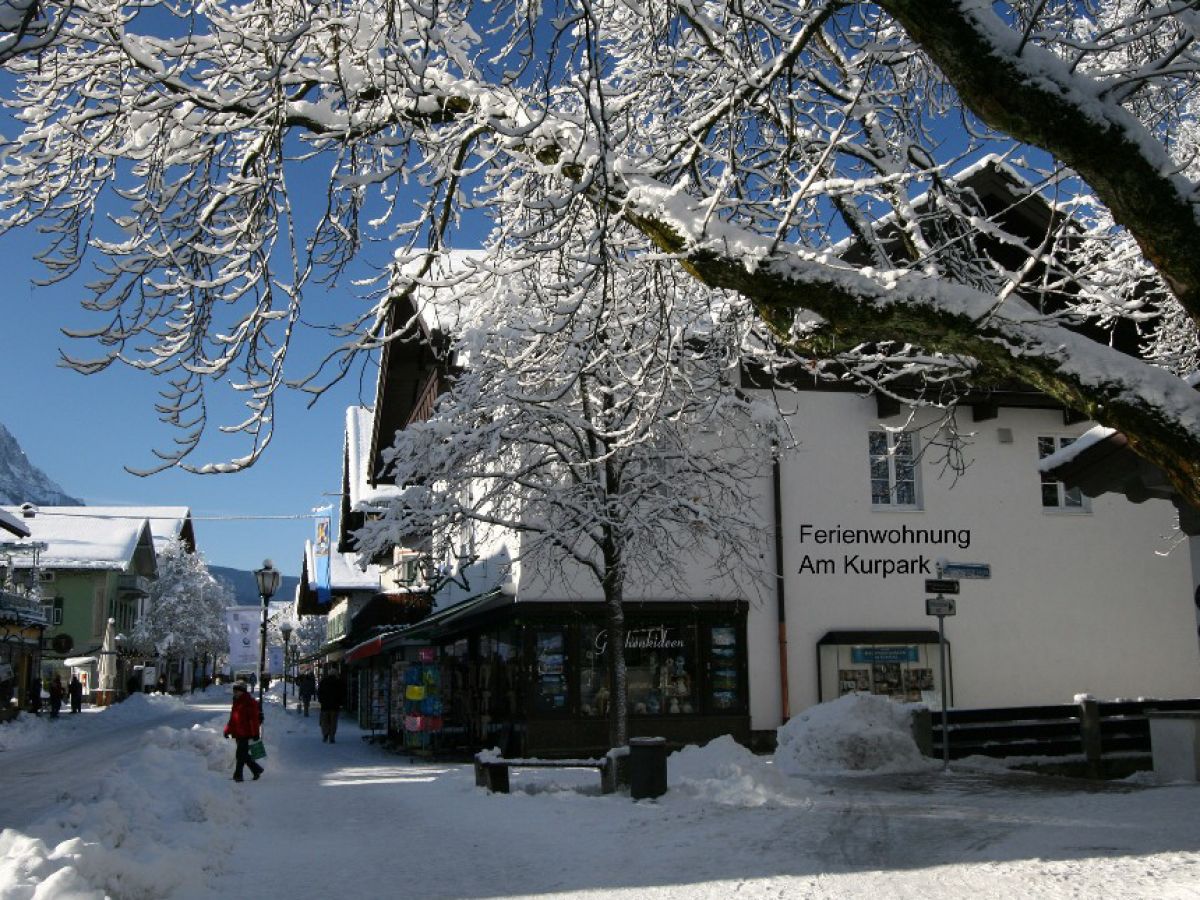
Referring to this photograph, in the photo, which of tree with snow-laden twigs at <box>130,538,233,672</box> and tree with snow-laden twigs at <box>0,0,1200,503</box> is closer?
tree with snow-laden twigs at <box>0,0,1200,503</box>

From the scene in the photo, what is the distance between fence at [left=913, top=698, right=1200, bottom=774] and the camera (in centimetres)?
1642

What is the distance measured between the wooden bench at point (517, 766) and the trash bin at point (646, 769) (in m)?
0.73

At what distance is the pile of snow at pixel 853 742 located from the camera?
15617mm

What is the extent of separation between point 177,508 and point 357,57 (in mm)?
110894

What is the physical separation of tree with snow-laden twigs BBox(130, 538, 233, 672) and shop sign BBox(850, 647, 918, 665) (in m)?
78.0

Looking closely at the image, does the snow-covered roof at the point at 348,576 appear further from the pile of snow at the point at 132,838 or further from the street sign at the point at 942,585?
the street sign at the point at 942,585

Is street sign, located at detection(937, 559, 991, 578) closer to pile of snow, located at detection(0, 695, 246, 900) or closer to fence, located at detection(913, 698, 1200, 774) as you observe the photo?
fence, located at detection(913, 698, 1200, 774)

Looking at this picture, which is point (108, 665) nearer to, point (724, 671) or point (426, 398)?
point (426, 398)

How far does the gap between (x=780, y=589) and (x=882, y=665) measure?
2.22 m

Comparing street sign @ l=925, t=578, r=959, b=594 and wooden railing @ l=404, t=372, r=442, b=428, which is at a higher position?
wooden railing @ l=404, t=372, r=442, b=428

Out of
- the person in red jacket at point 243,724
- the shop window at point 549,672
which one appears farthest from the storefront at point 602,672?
the person in red jacket at point 243,724

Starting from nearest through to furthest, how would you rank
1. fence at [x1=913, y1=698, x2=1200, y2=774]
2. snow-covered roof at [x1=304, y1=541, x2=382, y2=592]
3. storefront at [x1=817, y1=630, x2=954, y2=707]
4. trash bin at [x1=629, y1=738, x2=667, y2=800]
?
trash bin at [x1=629, y1=738, x2=667, y2=800] < fence at [x1=913, y1=698, x2=1200, y2=774] < storefront at [x1=817, y1=630, x2=954, y2=707] < snow-covered roof at [x1=304, y1=541, x2=382, y2=592]

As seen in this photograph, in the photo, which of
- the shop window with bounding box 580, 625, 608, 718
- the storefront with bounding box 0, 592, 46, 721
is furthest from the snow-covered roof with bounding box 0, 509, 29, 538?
the shop window with bounding box 580, 625, 608, 718

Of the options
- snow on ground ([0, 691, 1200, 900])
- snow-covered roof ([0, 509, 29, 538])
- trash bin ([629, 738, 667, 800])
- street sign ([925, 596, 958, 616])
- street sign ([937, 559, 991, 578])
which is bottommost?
snow on ground ([0, 691, 1200, 900])
